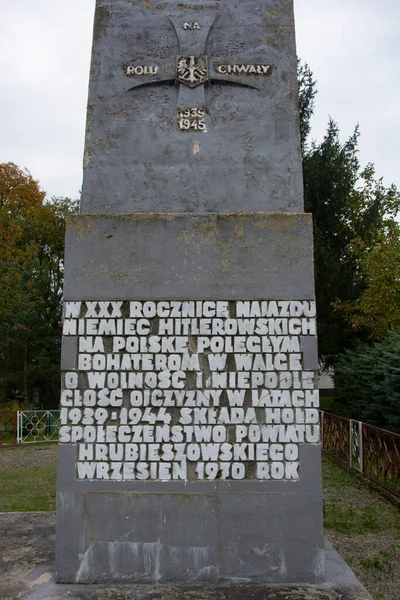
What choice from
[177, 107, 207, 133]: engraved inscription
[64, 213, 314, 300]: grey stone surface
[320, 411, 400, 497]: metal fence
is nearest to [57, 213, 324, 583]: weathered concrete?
[64, 213, 314, 300]: grey stone surface

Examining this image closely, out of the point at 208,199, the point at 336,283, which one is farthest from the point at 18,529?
the point at 336,283

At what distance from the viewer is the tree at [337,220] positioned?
782 inches

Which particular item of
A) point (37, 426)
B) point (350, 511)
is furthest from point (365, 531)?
point (37, 426)

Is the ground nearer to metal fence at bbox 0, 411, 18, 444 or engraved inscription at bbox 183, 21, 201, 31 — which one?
metal fence at bbox 0, 411, 18, 444

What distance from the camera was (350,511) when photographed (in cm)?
837

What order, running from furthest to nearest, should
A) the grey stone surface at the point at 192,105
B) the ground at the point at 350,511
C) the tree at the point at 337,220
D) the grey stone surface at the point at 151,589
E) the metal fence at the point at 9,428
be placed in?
the tree at the point at 337,220 → the metal fence at the point at 9,428 → the ground at the point at 350,511 → the grey stone surface at the point at 192,105 → the grey stone surface at the point at 151,589

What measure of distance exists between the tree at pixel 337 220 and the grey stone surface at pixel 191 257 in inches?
552

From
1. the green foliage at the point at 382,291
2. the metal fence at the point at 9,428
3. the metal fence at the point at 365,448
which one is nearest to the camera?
the metal fence at the point at 365,448

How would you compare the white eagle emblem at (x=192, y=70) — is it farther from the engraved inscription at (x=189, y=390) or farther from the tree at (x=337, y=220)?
the tree at (x=337, y=220)

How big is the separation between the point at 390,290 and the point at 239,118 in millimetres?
11942

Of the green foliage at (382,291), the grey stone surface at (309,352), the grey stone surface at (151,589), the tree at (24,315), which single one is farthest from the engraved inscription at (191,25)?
the tree at (24,315)

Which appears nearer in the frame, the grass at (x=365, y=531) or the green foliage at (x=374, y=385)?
the grass at (x=365, y=531)

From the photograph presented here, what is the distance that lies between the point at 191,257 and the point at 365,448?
8.00m

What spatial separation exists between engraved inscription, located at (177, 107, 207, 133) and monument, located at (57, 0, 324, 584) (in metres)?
0.02
